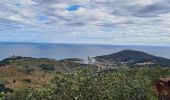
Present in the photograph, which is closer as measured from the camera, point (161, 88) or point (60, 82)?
point (60, 82)

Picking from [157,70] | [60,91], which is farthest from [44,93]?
[157,70]

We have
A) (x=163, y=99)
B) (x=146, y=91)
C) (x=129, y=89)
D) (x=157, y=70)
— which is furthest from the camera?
(x=157, y=70)

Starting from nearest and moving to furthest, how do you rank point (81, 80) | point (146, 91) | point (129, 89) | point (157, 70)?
point (81, 80)
point (129, 89)
point (146, 91)
point (157, 70)

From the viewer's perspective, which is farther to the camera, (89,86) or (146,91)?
(146,91)

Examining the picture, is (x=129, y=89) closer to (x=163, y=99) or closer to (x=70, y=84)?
(x=163, y=99)

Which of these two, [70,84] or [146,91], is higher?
[70,84]

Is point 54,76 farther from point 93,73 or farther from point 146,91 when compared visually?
point 146,91

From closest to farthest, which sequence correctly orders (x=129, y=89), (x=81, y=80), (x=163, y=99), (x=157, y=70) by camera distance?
(x=81, y=80)
(x=163, y=99)
(x=129, y=89)
(x=157, y=70)

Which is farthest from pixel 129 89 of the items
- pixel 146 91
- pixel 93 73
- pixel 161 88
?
pixel 93 73

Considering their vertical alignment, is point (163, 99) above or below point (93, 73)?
below
